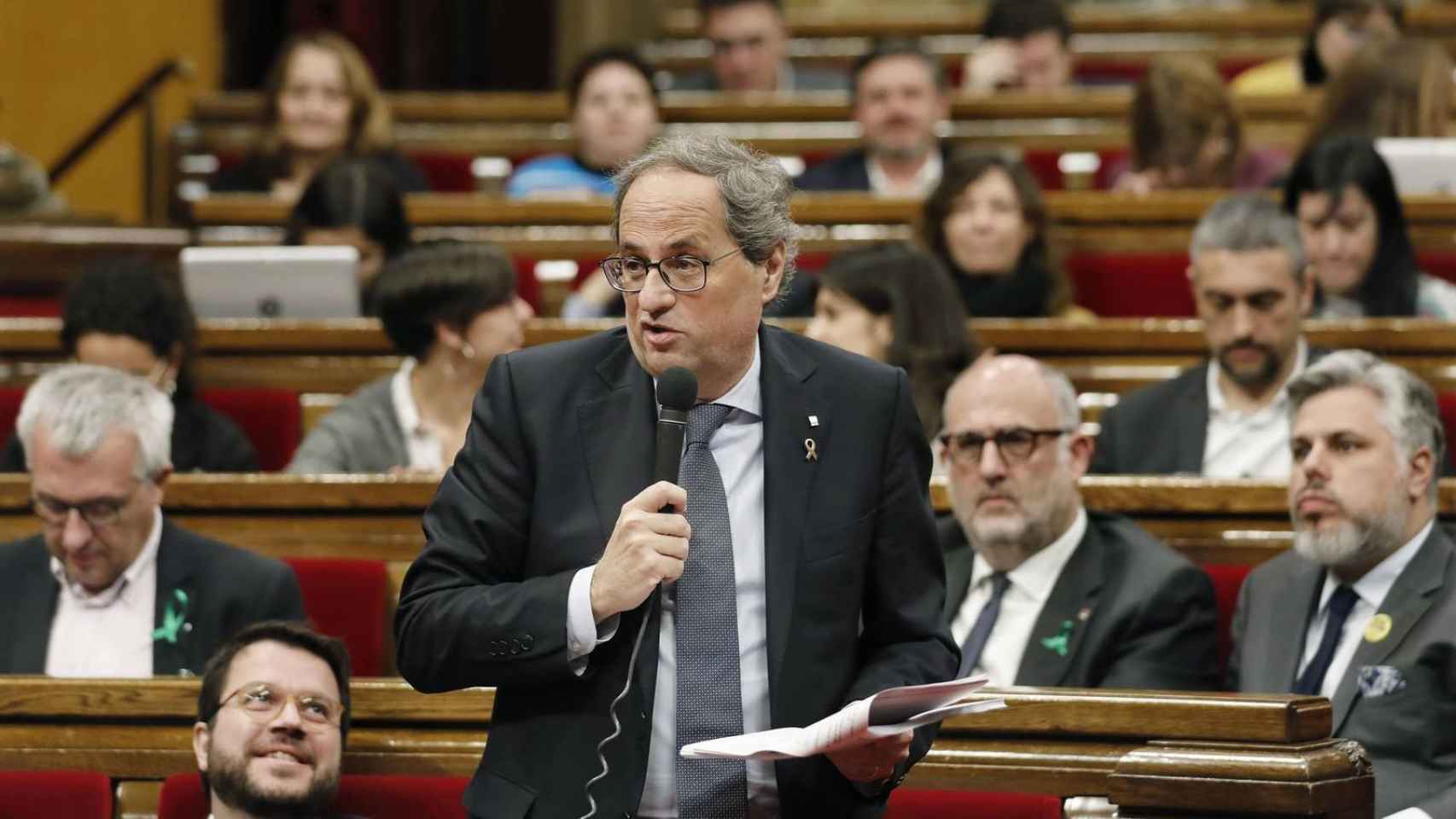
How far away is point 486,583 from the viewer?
1638mm

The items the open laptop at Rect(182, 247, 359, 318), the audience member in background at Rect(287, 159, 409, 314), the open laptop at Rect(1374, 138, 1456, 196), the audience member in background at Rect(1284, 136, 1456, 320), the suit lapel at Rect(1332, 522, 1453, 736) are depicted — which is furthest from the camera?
the open laptop at Rect(1374, 138, 1456, 196)

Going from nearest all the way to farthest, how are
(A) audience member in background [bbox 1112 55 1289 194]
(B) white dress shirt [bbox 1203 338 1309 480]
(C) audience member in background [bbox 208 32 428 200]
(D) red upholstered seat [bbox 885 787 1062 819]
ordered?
(D) red upholstered seat [bbox 885 787 1062 819] < (B) white dress shirt [bbox 1203 338 1309 480] < (A) audience member in background [bbox 1112 55 1289 194] < (C) audience member in background [bbox 208 32 428 200]

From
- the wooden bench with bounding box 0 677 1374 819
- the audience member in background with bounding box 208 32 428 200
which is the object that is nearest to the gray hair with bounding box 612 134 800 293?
the wooden bench with bounding box 0 677 1374 819

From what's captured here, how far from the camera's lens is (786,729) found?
153 centimetres

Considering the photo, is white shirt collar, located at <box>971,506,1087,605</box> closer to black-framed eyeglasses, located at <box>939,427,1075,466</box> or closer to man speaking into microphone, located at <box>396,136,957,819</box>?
black-framed eyeglasses, located at <box>939,427,1075,466</box>

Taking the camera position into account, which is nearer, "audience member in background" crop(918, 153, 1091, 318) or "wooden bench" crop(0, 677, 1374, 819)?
"wooden bench" crop(0, 677, 1374, 819)

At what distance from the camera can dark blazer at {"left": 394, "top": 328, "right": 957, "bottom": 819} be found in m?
1.59

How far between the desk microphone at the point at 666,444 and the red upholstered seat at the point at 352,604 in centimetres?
118

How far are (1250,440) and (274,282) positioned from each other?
5.60 ft

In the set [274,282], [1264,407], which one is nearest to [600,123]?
[274,282]

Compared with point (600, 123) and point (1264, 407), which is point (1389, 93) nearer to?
point (1264, 407)

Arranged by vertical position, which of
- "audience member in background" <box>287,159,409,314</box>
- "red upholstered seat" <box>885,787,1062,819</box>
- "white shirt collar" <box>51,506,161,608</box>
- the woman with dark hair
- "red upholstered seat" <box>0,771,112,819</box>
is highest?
"audience member in background" <box>287,159,409,314</box>

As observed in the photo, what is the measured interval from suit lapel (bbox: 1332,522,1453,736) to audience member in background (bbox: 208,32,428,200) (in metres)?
2.73

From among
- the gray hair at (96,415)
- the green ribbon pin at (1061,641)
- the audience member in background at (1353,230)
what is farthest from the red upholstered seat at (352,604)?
the audience member in background at (1353,230)
